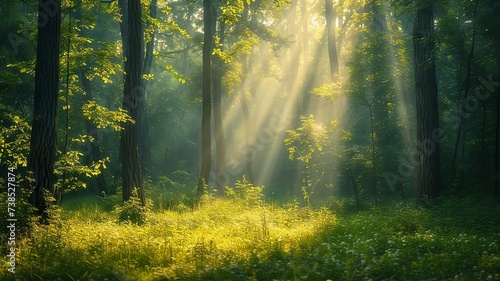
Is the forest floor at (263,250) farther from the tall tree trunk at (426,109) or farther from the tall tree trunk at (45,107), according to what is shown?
the tall tree trunk at (426,109)

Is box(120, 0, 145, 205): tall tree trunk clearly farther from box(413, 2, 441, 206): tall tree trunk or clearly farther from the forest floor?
box(413, 2, 441, 206): tall tree trunk

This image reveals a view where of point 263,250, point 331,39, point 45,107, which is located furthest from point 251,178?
point 263,250

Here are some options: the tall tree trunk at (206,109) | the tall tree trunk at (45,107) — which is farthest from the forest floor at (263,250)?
the tall tree trunk at (206,109)

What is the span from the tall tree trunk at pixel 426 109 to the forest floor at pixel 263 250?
235cm

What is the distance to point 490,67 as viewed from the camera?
15055 millimetres

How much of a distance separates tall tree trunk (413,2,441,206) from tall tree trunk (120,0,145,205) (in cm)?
869

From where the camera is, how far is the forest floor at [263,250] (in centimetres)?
630

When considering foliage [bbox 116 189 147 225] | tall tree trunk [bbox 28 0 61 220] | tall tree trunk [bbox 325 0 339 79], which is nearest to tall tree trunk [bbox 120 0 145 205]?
foliage [bbox 116 189 147 225]

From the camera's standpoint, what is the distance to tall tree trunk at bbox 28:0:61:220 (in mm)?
9383

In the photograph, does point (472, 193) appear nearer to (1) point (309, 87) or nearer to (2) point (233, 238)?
(2) point (233, 238)

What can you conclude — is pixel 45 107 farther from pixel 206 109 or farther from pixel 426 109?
pixel 426 109

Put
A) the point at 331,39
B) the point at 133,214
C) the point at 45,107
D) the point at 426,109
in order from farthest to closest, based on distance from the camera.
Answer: the point at 331,39, the point at 426,109, the point at 133,214, the point at 45,107

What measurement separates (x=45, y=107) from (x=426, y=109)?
1109 centimetres

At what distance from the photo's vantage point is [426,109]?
13859mm
